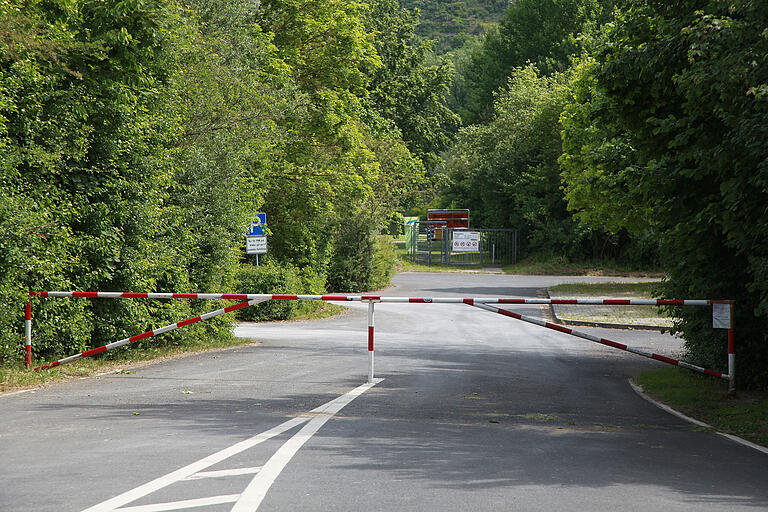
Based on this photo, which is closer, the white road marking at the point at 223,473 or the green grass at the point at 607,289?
the white road marking at the point at 223,473

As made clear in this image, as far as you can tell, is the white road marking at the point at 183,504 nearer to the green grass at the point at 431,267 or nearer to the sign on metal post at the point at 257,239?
the sign on metal post at the point at 257,239

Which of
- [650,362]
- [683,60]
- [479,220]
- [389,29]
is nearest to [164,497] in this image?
[683,60]

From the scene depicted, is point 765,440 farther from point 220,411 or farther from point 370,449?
point 220,411

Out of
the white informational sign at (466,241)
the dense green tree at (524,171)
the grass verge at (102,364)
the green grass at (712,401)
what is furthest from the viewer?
the white informational sign at (466,241)

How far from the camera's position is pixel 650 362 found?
1695 centimetres

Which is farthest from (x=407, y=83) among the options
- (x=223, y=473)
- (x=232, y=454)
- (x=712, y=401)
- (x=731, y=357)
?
(x=223, y=473)

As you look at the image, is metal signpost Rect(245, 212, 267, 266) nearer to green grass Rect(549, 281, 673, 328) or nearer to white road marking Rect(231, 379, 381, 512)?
green grass Rect(549, 281, 673, 328)

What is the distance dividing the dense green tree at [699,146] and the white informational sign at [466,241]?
146 feet

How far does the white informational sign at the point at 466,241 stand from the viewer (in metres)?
59.2

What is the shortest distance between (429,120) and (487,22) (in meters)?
125

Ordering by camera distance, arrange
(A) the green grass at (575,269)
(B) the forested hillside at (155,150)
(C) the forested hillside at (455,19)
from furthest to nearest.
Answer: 1. (C) the forested hillside at (455,19)
2. (A) the green grass at (575,269)
3. (B) the forested hillside at (155,150)

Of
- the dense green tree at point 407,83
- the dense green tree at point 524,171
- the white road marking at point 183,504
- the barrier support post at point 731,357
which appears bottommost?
the white road marking at point 183,504

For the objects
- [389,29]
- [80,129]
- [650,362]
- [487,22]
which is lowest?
[650,362]

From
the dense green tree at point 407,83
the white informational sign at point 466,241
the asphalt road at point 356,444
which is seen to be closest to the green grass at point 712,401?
the asphalt road at point 356,444
